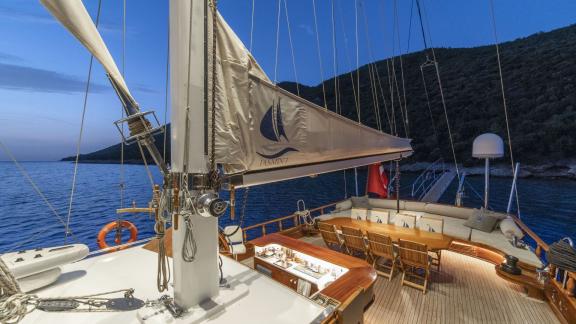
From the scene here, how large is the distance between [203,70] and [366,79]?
4578 centimetres

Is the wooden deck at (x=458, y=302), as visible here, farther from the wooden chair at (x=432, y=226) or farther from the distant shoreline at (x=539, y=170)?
the distant shoreline at (x=539, y=170)

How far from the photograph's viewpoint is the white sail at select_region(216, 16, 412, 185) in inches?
73.9

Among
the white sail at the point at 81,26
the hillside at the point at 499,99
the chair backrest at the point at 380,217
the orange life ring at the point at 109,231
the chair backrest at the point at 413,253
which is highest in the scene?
the hillside at the point at 499,99

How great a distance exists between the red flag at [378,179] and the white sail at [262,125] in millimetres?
5673

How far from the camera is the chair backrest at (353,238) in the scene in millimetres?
4986

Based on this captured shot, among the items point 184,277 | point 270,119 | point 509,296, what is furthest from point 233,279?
point 509,296

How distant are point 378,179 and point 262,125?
704cm

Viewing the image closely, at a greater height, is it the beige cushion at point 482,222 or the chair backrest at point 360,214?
the chair backrest at point 360,214

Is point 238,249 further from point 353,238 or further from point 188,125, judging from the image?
point 188,125

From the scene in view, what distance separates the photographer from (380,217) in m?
6.16

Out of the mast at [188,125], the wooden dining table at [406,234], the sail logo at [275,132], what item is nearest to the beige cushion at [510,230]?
the wooden dining table at [406,234]

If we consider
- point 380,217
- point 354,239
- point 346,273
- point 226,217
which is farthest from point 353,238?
point 226,217

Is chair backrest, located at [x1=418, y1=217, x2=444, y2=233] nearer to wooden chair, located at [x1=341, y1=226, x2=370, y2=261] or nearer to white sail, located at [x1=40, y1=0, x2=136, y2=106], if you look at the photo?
wooden chair, located at [x1=341, y1=226, x2=370, y2=261]

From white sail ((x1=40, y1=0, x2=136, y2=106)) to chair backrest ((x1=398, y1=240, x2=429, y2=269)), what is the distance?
181 inches
